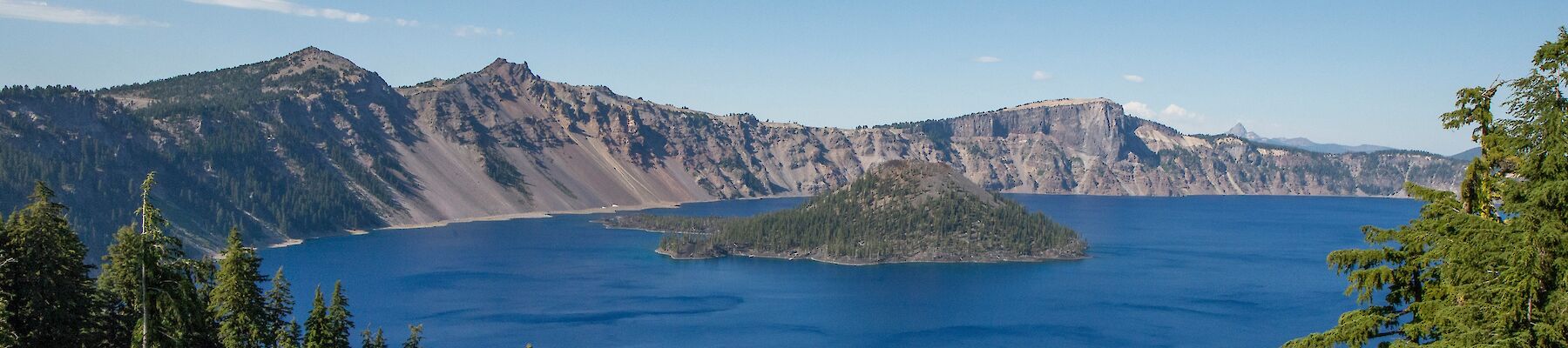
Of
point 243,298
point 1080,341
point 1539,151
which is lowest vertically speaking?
point 1080,341

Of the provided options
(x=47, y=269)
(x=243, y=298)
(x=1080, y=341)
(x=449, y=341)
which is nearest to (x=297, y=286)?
(x=449, y=341)

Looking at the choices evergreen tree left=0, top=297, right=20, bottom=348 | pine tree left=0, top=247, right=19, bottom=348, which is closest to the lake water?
pine tree left=0, top=247, right=19, bottom=348

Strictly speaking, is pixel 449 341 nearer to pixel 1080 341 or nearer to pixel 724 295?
pixel 724 295

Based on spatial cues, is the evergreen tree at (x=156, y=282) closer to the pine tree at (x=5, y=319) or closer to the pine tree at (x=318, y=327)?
the pine tree at (x=5, y=319)

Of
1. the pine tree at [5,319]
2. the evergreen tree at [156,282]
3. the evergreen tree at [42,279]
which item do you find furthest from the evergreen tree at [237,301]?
the pine tree at [5,319]

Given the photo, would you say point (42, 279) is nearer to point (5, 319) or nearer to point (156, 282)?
point (5, 319)

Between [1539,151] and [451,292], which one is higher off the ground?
[1539,151]
